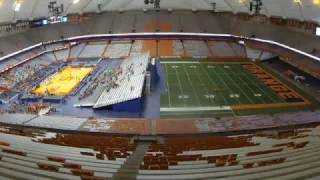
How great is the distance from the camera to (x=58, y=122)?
16.8 metres

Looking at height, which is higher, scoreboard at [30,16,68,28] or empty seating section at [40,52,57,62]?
scoreboard at [30,16,68,28]

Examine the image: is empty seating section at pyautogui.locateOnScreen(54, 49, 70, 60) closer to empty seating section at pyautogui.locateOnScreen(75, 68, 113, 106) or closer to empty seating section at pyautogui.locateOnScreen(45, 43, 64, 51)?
empty seating section at pyautogui.locateOnScreen(45, 43, 64, 51)

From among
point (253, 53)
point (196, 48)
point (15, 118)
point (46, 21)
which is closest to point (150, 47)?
point (196, 48)

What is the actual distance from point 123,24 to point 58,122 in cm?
2894

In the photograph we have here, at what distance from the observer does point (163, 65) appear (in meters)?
32.2

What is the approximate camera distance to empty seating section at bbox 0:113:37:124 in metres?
16.6

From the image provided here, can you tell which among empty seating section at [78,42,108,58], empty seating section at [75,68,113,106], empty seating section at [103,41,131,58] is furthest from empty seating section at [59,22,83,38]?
empty seating section at [75,68,113,106]

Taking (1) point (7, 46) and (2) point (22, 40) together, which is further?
(2) point (22, 40)

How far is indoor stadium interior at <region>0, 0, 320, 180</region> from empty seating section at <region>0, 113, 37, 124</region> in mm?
135

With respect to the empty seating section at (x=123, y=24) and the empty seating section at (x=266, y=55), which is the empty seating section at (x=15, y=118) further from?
the empty seating section at (x=266, y=55)

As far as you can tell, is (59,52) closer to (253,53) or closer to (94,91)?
(94,91)

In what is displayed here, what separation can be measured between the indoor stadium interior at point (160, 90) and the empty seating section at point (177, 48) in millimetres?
369

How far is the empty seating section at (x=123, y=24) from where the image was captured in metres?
42.3

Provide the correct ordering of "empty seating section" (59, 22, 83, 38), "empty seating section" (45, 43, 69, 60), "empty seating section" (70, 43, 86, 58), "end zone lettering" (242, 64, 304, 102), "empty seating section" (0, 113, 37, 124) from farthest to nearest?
1. "empty seating section" (59, 22, 83, 38)
2. "empty seating section" (70, 43, 86, 58)
3. "empty seating section" (45, 43, 69, 60)
4. "end zone lettering" (242, 64, 304, 102)
5. "empty seating section" (0, 113, 37, 124)
